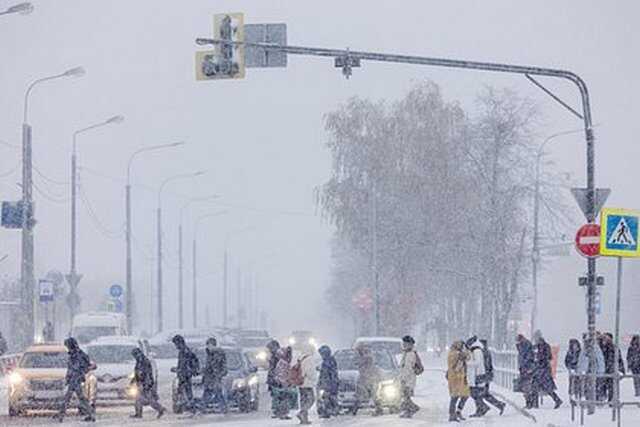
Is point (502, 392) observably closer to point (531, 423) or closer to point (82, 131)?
point (531, 423)

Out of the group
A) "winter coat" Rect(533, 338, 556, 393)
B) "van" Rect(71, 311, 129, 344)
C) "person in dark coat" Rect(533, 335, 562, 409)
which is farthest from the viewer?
"van" Rect(71, 311, 129, 344)

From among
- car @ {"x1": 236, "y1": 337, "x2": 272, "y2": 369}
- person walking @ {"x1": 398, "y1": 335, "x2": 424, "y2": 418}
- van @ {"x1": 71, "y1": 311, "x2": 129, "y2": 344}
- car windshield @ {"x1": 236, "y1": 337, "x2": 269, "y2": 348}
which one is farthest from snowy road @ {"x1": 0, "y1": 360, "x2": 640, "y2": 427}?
car windshield @ {"x1": 236, "y1": 337, "x2": 269, "y2": 348}

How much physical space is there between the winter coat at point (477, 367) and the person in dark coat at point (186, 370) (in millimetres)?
6136

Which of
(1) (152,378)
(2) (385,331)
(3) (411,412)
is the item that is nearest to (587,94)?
(3) (411,412)

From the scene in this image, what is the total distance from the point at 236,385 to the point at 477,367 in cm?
597

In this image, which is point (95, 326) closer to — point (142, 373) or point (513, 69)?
point (142, 373)

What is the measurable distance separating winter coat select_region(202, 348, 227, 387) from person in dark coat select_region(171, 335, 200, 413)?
0.31 m

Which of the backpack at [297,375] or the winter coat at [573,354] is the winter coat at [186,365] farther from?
the winter coat at [573,354]

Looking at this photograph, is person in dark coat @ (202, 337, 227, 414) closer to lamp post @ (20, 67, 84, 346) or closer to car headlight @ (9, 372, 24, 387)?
car headlight @ (9, 372, 24, 387)

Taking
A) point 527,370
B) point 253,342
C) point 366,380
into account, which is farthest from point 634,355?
point 253,342

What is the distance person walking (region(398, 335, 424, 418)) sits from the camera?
35594 millimetres

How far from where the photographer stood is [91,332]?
210 ft

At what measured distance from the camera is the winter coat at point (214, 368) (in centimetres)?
3666

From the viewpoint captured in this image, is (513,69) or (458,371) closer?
(513,69)
